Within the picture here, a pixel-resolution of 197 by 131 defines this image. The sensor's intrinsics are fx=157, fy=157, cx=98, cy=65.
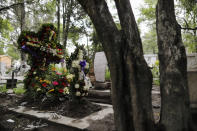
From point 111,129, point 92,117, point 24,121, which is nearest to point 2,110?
point 24,121

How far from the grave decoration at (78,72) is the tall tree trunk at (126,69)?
2397mm

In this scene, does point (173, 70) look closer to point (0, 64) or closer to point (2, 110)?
point (2, 110)

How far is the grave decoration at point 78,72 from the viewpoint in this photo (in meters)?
4.73

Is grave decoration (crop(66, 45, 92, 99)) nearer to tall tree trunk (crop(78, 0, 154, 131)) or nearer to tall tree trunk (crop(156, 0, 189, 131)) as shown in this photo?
tall tree trunk (crop(78, 0, 154, 131))

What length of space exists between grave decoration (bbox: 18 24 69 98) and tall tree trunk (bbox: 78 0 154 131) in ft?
10.8

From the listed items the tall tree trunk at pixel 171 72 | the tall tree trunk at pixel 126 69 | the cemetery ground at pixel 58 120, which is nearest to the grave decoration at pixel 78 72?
the cemetery ground at pixel 58 120

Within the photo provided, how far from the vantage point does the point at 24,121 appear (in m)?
4.16

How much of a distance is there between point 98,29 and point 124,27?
41 cm

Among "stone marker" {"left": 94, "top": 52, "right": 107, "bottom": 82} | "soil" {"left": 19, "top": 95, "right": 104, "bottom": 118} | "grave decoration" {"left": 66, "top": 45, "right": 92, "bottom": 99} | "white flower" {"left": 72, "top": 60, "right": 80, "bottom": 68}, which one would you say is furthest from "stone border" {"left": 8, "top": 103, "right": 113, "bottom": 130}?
"stone marker" {"left": 94, "top": 52, "right": 107, "bottom": 82}

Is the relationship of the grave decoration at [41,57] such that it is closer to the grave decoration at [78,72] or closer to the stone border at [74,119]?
the grave decoration at [78,72]

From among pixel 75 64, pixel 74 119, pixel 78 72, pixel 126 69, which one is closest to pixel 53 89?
pixel 78 72

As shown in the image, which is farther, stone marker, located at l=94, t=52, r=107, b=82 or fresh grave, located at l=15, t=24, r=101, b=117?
stone marker, located at l=94, t=52, r=107, b=82

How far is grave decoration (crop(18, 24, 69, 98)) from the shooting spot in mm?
5633

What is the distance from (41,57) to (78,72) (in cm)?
204
